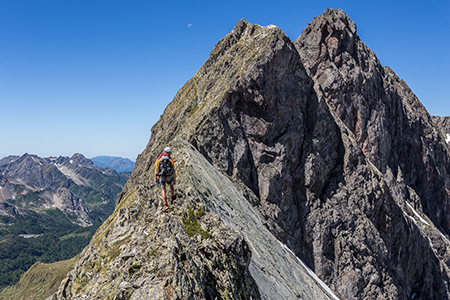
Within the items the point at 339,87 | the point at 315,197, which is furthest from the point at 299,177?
the point at 339,87

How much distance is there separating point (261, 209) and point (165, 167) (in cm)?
2527

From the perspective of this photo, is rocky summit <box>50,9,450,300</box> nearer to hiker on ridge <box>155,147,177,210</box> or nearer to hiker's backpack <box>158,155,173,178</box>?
hiker on ridge <box>155,147,177,210</box>

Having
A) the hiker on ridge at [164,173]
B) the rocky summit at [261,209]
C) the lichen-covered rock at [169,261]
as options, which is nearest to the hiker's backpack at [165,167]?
the hiker on ridge at [164,173]

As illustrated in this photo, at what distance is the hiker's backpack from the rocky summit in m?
2.45

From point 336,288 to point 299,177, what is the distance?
18.9m

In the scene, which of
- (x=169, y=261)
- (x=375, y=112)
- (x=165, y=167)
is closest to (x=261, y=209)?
(x=165, y=167)

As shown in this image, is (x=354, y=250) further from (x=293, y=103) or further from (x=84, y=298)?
(x=84, y=298)

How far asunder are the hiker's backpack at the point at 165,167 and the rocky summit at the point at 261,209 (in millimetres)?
2446

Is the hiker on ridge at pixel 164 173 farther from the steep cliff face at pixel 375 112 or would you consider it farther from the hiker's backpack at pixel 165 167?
the steep cliff face at pixel 375 112

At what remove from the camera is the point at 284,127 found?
46625 mm

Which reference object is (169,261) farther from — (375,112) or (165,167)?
(375,112)

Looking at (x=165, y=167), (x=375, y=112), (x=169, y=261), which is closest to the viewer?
(x=169, y=261)

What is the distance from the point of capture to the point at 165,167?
1889cm

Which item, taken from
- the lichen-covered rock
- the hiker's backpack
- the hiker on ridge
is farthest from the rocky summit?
the hiker's backpack
